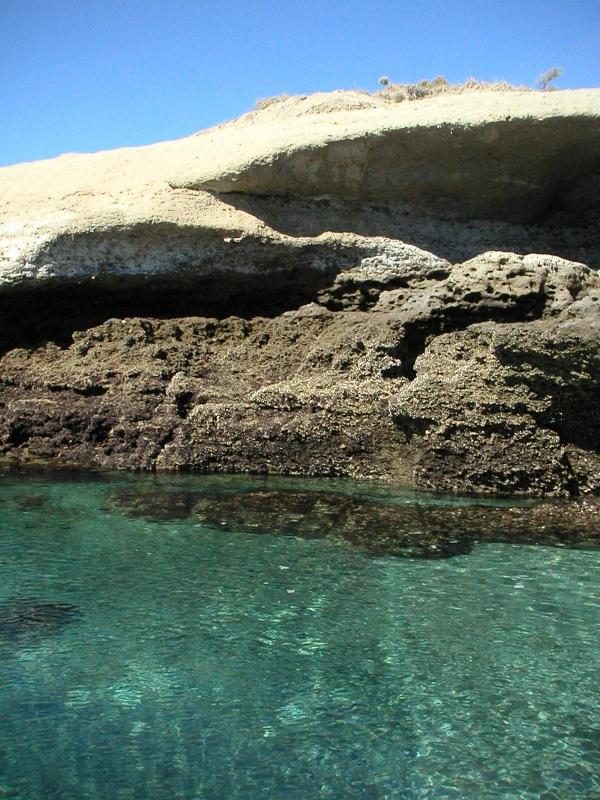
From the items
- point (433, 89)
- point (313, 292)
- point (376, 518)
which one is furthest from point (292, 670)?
point (433, 89)

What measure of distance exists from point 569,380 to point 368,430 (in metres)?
1.97

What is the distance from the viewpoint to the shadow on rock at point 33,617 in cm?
453

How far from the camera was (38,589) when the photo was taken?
523cm

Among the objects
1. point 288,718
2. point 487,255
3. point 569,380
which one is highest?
point 487,255

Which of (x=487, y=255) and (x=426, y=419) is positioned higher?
(x=487, y=255)

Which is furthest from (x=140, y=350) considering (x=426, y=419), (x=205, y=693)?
(x=205, y=693)

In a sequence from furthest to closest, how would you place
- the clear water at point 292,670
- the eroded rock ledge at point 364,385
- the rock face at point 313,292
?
1. the rock face at point 313,292
2. the eroded rock ledge at point 364,385
3. the clear water at point 292,670

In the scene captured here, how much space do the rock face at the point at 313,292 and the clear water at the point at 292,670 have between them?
90.7 inches

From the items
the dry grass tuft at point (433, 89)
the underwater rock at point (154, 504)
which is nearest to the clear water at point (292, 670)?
the underwater rock at point (154, 504)

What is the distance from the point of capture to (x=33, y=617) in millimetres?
4742

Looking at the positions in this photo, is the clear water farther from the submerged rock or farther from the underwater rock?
the underwater rock

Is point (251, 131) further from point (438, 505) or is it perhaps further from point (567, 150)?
point (438, 505)

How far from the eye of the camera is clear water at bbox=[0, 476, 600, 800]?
324cm

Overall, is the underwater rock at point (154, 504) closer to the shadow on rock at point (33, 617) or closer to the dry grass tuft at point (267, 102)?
the shadow on rock at point (33, 617)
